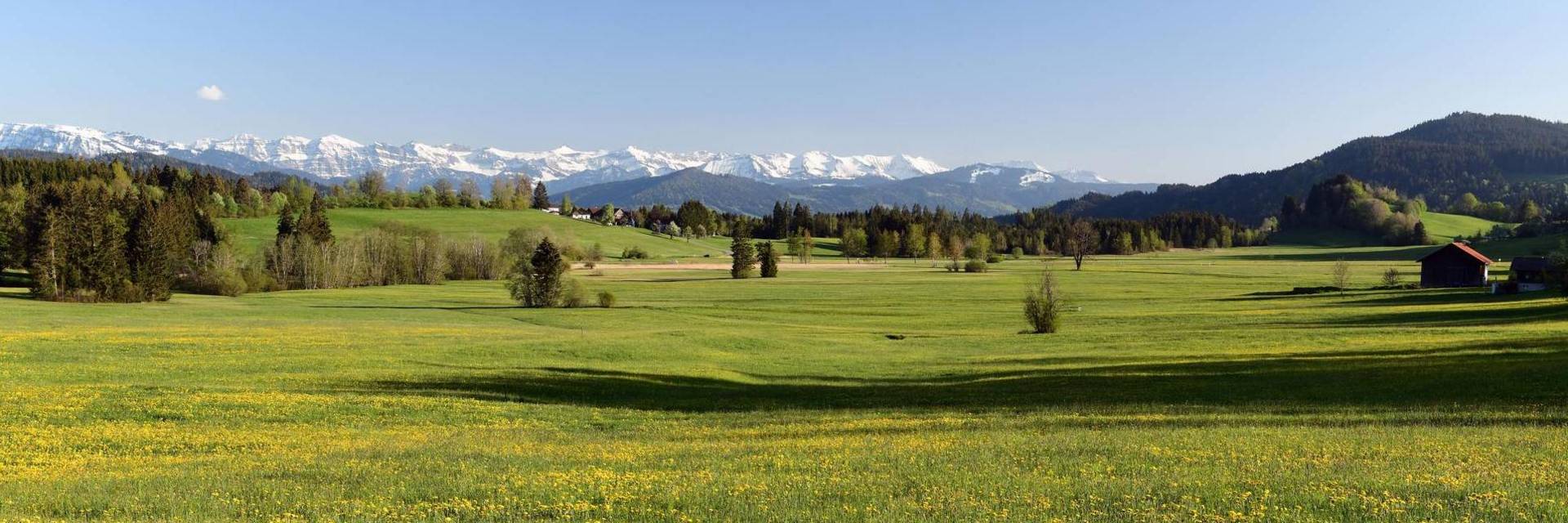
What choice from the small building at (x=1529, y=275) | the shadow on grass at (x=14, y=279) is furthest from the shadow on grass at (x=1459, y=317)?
the shadow on grass at (x=14, y=279)

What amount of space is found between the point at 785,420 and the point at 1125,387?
13.9 m

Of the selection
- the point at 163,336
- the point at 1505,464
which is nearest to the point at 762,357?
the point at 163,336

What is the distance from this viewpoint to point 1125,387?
32156 millimetres

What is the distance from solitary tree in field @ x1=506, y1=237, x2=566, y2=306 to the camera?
277ft

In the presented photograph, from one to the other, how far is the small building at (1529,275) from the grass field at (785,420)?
3662cm

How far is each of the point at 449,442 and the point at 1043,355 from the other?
3182 centimetres

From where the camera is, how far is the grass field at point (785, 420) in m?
12.8

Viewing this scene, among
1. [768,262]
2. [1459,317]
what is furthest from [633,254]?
[1459,317]

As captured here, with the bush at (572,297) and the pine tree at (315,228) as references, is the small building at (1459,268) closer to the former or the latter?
the bush at (572,297)

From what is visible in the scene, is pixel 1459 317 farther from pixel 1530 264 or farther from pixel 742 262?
pixel 742 262

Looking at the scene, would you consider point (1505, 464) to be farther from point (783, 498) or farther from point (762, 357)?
point (762, 357)

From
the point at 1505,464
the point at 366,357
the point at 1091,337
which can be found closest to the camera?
the point at 1505,464

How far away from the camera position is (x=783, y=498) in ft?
43.0

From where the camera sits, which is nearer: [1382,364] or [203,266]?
[1382,364]
